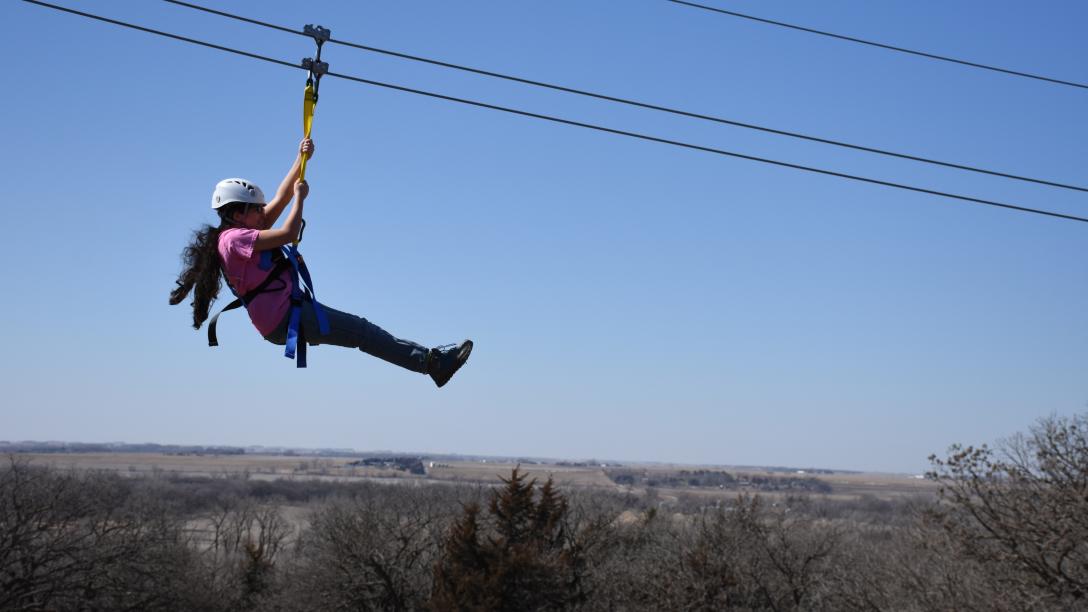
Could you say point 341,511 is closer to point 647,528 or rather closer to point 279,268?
point 647,528

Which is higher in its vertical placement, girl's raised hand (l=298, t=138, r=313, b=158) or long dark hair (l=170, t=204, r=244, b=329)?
girl's raised hand (l=298, t=138, r=313, b=158)

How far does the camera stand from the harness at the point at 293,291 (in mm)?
6152

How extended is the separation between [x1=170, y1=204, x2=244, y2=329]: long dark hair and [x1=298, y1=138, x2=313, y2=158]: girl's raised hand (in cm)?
53

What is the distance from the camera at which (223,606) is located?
5031cm

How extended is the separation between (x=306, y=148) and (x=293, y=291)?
942 millimetres

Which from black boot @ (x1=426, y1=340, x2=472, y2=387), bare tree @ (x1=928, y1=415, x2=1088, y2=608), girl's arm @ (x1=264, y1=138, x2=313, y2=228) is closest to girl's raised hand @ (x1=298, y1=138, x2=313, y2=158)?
girl's arm @ (x1=264, y1=138, x2=313, y2=228)

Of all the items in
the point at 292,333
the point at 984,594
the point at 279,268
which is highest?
the point at 279,268

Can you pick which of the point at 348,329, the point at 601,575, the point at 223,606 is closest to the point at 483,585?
the point at 601,575

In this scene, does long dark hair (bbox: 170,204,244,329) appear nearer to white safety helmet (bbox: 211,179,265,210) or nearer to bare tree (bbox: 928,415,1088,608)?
white safety helmet (bbox: 211,179,265,210)

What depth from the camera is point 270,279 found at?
6.20m

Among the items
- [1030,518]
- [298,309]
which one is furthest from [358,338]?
[1030,518]

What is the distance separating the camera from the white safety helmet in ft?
20.5

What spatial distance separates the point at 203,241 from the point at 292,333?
80cm

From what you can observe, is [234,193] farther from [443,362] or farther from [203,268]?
[443,362]
